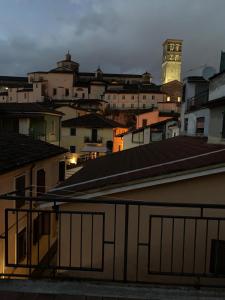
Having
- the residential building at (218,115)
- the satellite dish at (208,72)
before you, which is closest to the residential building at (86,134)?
the satellite dish at (208,72)

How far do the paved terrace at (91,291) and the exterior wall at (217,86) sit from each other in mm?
14007

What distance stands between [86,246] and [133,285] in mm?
4517

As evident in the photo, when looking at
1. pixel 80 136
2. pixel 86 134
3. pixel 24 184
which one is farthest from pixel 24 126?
pixel 86 134

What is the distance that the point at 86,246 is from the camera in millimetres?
8344

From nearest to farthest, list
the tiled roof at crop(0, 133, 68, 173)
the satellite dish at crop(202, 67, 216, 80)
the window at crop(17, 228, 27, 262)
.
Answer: the tiled roof at crop(0, 133, 68, 173)
the window at crop(17, 228, 27, 262)
the satellite dish at crop(202, 67, 216, 80)

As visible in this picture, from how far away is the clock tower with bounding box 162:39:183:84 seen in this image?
126 m

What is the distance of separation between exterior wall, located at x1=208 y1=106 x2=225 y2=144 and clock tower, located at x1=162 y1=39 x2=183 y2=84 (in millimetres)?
115247

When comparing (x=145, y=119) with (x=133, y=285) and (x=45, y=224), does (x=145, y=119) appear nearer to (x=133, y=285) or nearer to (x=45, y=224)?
(x=45, y=224)

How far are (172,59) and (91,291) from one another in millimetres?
130261

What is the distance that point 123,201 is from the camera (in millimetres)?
4145

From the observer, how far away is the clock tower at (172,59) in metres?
126

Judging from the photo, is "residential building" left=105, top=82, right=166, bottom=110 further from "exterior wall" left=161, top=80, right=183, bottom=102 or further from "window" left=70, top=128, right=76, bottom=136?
"window" left=70, top=128, right=76, bottom=136

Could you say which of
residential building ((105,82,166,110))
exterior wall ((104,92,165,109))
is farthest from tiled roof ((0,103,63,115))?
exterior wall ((104,92,165,109))

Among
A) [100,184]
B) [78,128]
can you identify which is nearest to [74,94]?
[78,128]
